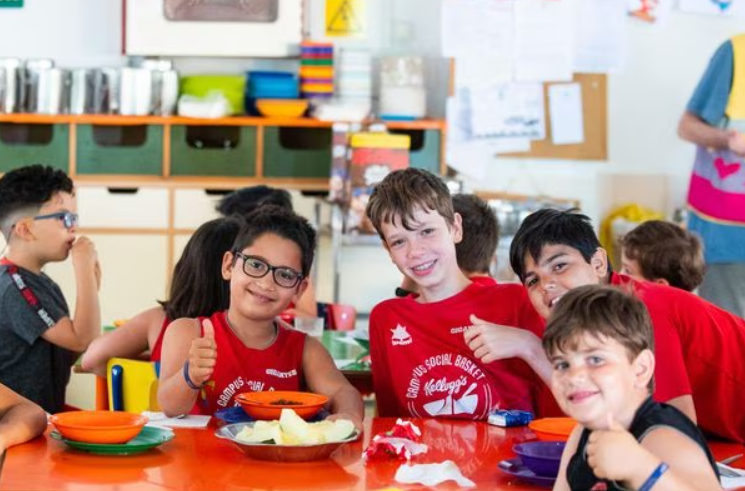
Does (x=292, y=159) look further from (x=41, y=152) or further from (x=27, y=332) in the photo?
(x=27, y=332)

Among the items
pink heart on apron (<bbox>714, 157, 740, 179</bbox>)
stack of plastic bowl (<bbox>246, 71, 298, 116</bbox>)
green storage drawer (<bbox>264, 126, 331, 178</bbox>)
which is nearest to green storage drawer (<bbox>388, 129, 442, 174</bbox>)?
green storage drawer (<bbox>264, 126, 331, 178</bbox>)

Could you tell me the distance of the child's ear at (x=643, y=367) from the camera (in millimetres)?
1969

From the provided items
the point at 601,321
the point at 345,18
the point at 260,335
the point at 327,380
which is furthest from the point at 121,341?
the point at 345,18

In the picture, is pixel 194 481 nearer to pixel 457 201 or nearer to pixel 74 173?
pixel 457 201

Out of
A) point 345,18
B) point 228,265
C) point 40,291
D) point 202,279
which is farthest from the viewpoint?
point 345,18

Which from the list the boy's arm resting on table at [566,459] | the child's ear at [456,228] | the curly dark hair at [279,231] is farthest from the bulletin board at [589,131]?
the boy's arm resting on table at [566,459]

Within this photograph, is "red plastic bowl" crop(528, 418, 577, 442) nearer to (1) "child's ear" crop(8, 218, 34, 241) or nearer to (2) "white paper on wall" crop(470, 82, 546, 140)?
(1) "child's ear" crop(8, 218, 34, 241)

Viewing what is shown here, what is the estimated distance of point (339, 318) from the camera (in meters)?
4.76

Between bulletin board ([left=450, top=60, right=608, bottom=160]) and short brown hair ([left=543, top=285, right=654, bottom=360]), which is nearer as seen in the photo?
short brown hair ([left=543, top=285, right=654, bottom=360])

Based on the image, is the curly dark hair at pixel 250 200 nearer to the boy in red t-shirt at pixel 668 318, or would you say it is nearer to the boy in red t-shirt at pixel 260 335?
the boy in red t-shirt at pixel 260 335

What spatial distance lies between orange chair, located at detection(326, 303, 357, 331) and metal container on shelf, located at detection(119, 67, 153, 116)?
221cm

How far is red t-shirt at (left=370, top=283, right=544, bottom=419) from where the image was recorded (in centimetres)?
302

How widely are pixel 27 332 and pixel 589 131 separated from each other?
4.04 metres

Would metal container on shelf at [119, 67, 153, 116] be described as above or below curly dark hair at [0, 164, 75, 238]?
above
